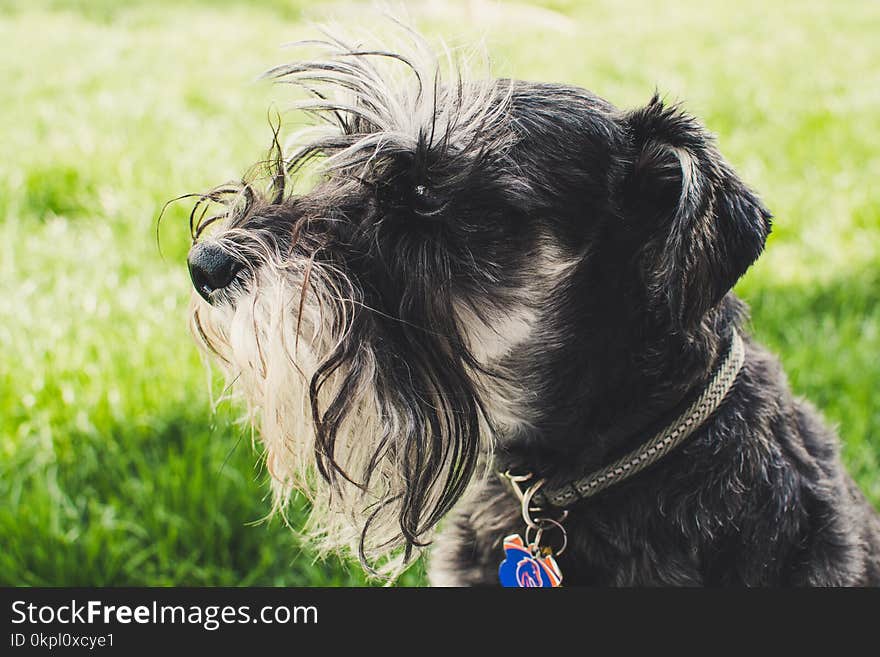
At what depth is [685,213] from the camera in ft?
7.16

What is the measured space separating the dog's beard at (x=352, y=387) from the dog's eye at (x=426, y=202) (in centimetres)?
20

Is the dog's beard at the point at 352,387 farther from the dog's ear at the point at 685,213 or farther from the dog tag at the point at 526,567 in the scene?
the dog's ear at the point at 685,213

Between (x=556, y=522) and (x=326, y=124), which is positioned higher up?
(x=326, y=124)

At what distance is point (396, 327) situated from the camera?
2.25m

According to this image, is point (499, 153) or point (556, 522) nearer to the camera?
point (499, 153)

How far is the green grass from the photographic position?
344 centimetres

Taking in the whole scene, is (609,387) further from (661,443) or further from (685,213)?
(685,213)

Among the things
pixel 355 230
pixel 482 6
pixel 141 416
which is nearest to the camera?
pixel 355 230

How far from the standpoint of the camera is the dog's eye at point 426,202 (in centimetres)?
221

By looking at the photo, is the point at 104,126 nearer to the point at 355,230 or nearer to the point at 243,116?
the point at 243,116

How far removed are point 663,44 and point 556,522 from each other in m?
8.93

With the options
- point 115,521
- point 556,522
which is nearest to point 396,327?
point 556,522

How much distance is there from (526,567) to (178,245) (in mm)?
3432

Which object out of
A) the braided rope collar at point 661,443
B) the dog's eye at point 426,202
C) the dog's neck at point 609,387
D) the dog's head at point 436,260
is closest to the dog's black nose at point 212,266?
the dog's head at point 436,260
